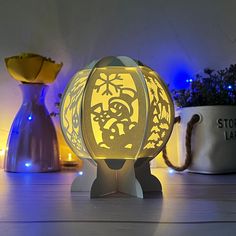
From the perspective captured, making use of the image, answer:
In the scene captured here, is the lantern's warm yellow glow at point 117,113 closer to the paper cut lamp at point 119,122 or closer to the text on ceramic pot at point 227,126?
the paper cut lamp at point 119,122

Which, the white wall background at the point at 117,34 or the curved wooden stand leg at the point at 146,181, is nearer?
the curved wooden stand leg at the point at 146,181

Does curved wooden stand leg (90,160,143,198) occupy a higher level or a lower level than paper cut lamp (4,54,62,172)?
lower

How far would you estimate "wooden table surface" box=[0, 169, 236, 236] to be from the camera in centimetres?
37

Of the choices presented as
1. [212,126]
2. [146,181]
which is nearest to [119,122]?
[146,181]

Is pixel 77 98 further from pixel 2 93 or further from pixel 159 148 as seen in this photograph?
Answer: pixel 2 93

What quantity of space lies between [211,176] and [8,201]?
497 mm

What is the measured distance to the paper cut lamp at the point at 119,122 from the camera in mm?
568

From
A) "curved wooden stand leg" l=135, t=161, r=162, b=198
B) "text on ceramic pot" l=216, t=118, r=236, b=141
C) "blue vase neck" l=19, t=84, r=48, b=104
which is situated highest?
"blue vase neck" l=19, t=84, r=48, b=104

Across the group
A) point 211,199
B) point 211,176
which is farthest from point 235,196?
point 211,176

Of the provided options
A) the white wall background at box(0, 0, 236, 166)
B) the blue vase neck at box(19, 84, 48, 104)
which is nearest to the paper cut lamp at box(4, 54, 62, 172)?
the blue vase neck at box(19, 84, 48, 104)

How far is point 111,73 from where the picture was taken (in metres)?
0.60

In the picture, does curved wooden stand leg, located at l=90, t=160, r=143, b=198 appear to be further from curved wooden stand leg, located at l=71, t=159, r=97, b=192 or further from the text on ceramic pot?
the text on ceramic pot

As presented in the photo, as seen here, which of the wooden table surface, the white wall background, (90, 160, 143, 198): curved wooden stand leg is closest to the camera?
the wooden table surface

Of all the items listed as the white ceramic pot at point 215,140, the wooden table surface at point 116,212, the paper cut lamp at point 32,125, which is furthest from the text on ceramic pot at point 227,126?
the paper cut lamp at point 32,125
